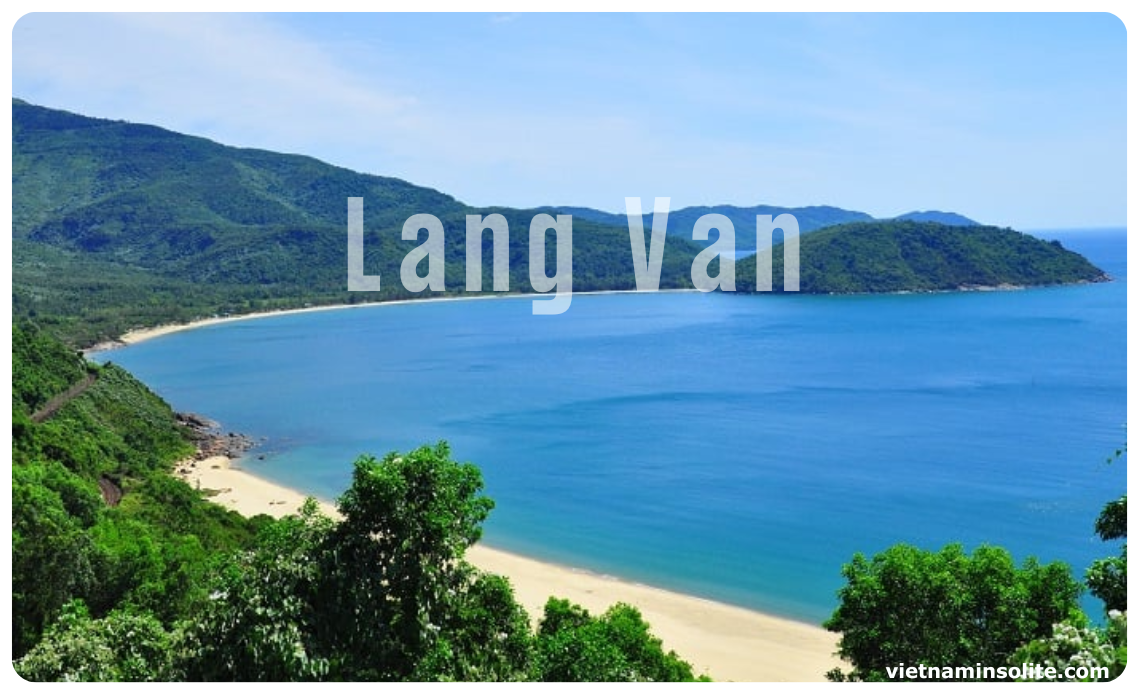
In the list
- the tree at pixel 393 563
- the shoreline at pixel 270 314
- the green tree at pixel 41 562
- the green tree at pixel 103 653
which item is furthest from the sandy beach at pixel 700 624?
the shoreline at pixel 270 314

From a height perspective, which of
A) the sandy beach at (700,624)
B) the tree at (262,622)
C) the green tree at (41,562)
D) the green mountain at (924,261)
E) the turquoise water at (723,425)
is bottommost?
the sandy beach at (700,624)

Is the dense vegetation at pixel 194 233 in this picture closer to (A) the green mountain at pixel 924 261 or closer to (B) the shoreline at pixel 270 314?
(B) the shoreline at pixel 270 314

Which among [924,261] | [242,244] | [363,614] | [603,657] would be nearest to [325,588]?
[363,614]

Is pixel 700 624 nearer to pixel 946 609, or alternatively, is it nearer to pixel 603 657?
pixel 946 609

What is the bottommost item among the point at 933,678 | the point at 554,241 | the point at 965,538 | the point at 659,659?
the point at 965,538

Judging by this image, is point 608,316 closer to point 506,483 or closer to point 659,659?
point 506,483

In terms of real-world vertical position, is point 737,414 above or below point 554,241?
below

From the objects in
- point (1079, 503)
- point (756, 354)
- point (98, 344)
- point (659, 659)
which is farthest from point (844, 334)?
point (659, 659)
